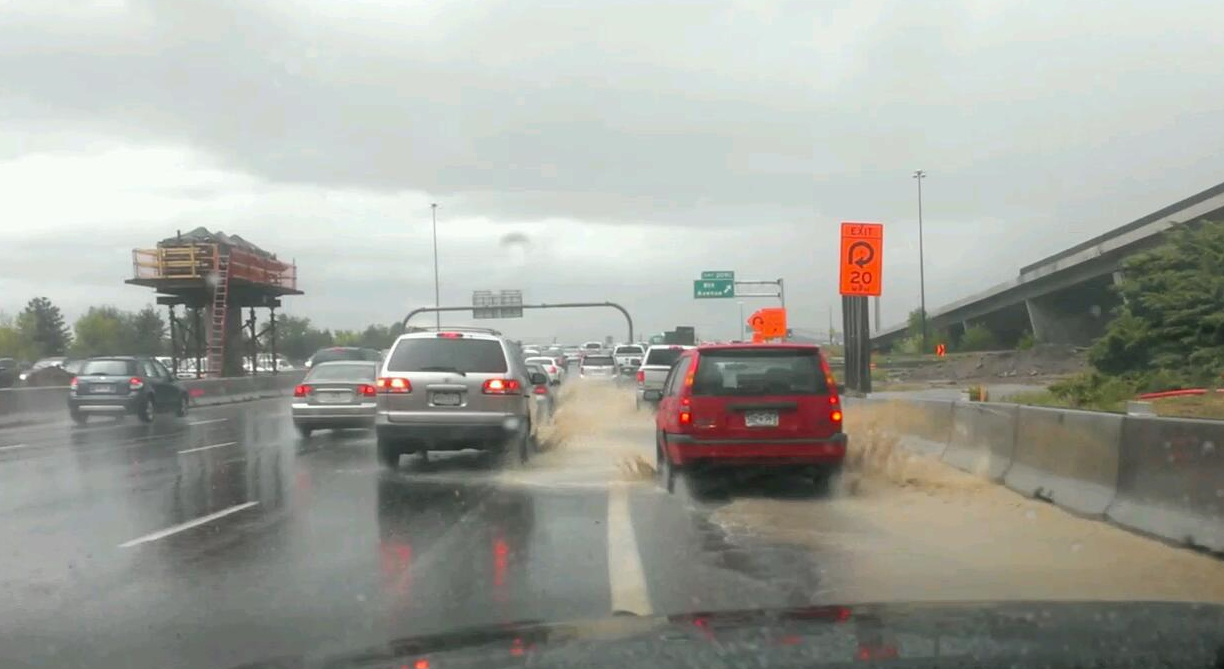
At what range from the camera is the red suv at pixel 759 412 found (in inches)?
473

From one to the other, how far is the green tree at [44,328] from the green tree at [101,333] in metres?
1.07

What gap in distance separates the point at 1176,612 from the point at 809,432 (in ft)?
25.6

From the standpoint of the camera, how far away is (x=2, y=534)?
10.3 metres

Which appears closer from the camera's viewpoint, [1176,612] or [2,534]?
[1176,612]

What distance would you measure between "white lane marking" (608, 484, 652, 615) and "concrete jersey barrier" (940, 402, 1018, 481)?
3.90 metres

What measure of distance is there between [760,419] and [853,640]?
319 inches

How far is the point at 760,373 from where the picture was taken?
12305 millimetres

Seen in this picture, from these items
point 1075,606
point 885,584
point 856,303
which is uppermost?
point 856,303

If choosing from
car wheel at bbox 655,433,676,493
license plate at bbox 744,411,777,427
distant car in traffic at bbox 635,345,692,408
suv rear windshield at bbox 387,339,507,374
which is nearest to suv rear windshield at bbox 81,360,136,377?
distant car in traffic at bbox 635,345,692,408

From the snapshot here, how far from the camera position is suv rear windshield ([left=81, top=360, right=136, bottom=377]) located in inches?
1091

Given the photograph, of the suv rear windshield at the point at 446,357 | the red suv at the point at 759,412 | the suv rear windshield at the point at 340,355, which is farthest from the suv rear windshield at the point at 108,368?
the red suv at the point at 759,412

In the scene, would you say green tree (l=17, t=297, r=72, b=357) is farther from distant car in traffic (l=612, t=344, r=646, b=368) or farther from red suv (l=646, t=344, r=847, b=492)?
red suv (l=646, t=344, r=847, b=492)

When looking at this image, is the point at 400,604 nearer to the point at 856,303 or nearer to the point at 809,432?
the point at 809,432

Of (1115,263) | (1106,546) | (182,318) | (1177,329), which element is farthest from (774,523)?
(182,318)
